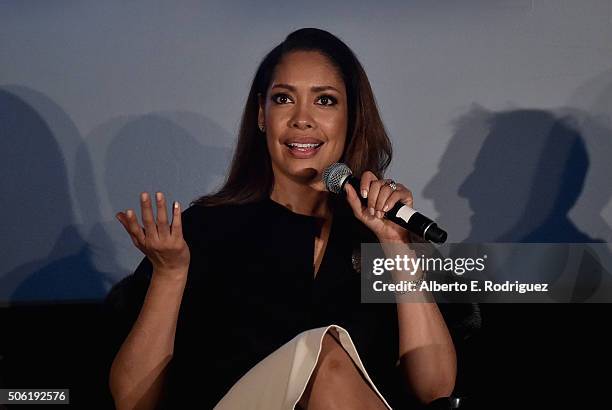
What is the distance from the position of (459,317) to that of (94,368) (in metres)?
0.95

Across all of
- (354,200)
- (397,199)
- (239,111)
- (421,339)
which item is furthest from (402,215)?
(239,111)

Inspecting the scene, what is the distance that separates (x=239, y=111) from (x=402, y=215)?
3.15 feet

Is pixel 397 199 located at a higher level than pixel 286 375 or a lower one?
higher

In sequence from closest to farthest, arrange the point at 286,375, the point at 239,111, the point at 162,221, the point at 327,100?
1. the point at 286,375
2. the point at 162,221
3. the point at 327,100
4. the point at 239,111

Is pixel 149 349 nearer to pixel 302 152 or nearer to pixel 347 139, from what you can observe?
pixel 302 152

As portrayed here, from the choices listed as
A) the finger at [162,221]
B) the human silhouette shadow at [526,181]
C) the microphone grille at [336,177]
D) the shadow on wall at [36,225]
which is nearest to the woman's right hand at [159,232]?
the finger at [162,221]

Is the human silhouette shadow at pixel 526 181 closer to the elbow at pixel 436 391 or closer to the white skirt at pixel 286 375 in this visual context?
the elbow at pixel 436 391


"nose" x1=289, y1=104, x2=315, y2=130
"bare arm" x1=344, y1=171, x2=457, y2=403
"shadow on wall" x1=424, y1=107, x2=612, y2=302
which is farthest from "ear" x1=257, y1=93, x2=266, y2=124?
"shadow on wall" x1=424, y1=107, x2=612, y2=302

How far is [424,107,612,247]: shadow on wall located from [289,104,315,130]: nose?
2.07ft

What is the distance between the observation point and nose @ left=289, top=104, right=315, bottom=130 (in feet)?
5.99

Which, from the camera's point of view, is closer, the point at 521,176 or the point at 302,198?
the point at 302,198

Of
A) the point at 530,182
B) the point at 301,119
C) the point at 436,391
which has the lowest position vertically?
the point at 436,391

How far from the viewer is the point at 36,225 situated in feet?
7.65

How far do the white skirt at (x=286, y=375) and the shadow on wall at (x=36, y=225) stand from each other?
1084mm
